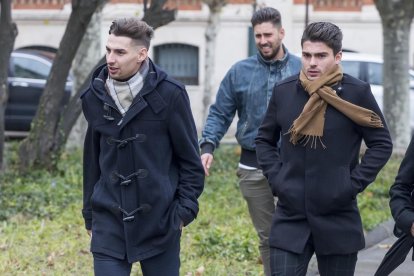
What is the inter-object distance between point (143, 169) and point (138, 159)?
55 millimetres

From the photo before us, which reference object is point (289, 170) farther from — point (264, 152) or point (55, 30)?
point (55, 30)

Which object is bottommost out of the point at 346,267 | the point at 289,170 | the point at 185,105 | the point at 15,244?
the point at 15,244

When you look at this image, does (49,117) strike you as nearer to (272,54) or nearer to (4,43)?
(4,43)

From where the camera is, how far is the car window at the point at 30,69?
2058cm

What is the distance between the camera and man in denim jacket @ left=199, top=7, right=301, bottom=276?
7.00 m

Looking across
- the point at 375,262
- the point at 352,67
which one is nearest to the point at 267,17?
the point at 375,262

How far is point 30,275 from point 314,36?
133 inches

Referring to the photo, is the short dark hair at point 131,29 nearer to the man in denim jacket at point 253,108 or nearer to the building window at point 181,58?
the man in denim jacket at point 253,108

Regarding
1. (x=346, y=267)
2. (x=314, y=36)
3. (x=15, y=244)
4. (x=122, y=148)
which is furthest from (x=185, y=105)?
(x=15, y=244)

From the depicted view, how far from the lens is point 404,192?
5.48 m

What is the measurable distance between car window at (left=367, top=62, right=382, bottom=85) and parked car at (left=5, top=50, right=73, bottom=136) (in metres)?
5.65

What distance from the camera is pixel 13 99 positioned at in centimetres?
2039

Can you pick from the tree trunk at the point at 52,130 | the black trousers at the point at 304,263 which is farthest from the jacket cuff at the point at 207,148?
the tree trunk at the point at 52,130

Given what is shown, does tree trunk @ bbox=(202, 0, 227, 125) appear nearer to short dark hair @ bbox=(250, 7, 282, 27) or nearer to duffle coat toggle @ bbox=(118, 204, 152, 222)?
short dark hair @ bbox=(250, 7, 282, 27)
